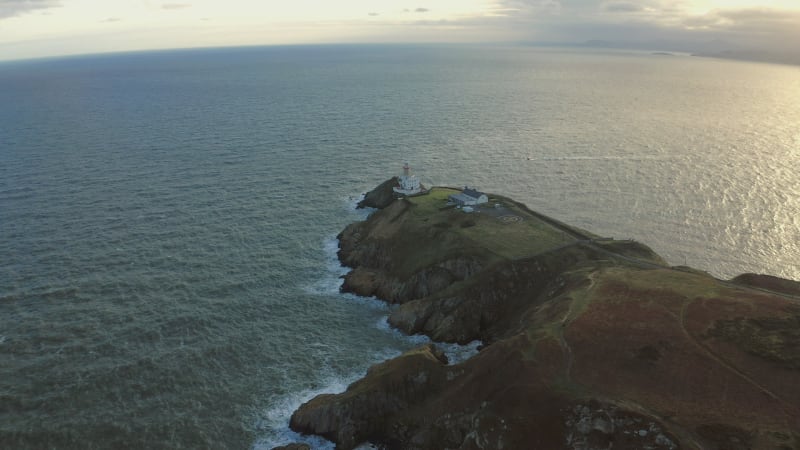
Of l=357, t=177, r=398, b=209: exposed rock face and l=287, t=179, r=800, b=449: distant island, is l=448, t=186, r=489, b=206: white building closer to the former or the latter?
l=357, t=177, r=398, b=209: exposed rock face

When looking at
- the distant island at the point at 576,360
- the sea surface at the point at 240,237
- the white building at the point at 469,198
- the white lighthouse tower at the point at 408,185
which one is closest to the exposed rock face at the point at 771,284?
the distant island at the point at 576,360

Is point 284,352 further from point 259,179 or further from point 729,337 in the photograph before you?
point 259,179

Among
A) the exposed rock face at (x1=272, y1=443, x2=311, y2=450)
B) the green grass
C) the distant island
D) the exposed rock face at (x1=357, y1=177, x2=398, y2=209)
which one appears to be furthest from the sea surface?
the green grass

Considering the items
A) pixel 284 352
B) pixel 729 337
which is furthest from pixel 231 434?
pixel 729 337

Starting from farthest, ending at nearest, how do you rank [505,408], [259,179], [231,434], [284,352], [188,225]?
1. [259,179]
2. [188,225]
3. [284,352]
4. [231,434]
5. [505,408]

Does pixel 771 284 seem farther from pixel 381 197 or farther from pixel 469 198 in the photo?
pixel 381 197
